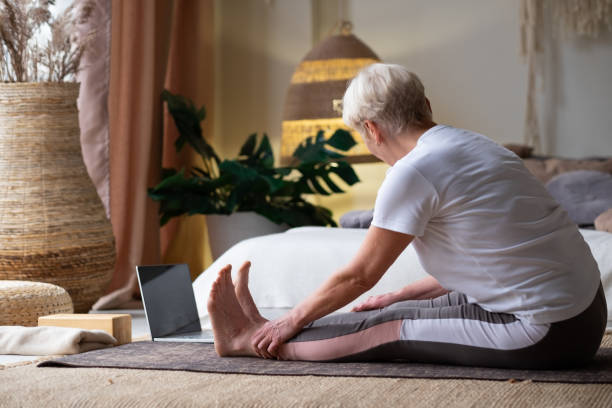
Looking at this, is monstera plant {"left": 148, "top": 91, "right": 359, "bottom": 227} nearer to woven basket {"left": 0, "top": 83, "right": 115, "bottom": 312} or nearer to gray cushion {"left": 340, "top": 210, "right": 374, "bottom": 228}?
woven basket {"left": 0, "top": 83, "right": 115, "bottom": 312}

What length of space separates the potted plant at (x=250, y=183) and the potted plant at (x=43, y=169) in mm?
669

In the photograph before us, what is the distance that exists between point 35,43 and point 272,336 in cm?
211

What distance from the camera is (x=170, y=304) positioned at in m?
Answer: 2.29

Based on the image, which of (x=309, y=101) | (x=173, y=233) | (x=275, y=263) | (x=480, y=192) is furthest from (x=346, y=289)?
(x=173, y=233)

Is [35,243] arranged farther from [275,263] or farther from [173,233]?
[173,233]

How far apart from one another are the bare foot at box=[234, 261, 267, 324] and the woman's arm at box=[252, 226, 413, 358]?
0.07 metres

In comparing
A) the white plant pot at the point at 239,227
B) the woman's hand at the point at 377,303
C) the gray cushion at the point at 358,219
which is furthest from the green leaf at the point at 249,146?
the woman's hand at the point at 377,303

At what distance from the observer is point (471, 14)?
4.41m

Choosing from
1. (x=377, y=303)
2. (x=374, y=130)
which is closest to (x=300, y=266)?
(x=377, y=303)

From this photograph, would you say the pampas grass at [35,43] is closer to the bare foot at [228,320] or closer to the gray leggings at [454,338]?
the bare foot at [228,320]

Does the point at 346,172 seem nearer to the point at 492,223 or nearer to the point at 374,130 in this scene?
the point at 374,130

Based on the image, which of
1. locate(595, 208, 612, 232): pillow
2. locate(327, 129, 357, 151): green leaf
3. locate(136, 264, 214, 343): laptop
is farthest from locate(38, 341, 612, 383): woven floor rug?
locate(327, 129, 357, 151): green leaf

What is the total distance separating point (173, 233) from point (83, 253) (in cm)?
133

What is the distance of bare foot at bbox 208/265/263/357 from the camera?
5.81 feet
